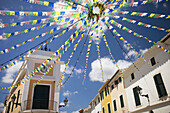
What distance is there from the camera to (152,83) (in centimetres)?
1088

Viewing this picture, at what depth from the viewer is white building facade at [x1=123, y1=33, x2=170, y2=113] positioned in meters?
9.59

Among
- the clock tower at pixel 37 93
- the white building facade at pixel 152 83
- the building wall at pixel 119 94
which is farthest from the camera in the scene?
the building wall at pixel 119 94

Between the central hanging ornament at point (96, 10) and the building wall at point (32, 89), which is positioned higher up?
the central hanging ornament at point (96, 10)

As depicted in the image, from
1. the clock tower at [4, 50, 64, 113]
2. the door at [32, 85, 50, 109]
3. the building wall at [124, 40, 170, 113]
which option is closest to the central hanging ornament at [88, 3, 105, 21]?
the clock tower at [4, 50, 64, 113]

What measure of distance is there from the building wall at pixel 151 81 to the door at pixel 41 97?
8.11 metres

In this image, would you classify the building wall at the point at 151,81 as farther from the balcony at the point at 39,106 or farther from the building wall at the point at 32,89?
the building wall at the point at 32,89

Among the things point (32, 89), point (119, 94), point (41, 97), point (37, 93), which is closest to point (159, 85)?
point (119, 94)

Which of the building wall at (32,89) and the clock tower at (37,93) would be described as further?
the building wall at (32,89)

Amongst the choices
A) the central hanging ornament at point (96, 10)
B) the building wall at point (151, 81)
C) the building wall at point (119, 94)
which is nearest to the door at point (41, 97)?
the central hanging ornament at point (96, 10)

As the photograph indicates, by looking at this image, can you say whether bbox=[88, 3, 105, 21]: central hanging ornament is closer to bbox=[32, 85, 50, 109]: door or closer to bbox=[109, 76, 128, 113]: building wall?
bbox=[32, 85, 50, 109]: door

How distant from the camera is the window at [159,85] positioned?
978 centimetres

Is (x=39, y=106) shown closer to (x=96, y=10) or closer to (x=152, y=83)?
(x=96, y=10)

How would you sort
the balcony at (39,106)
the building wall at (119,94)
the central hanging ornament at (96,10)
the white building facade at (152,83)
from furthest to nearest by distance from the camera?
the building wall at (119,94) < the white building facade at (152,83) < the balcony at (39,106) < the central hanging ornament at (96,10)

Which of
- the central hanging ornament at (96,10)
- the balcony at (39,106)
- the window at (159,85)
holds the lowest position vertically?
the balcony at (39,106)
